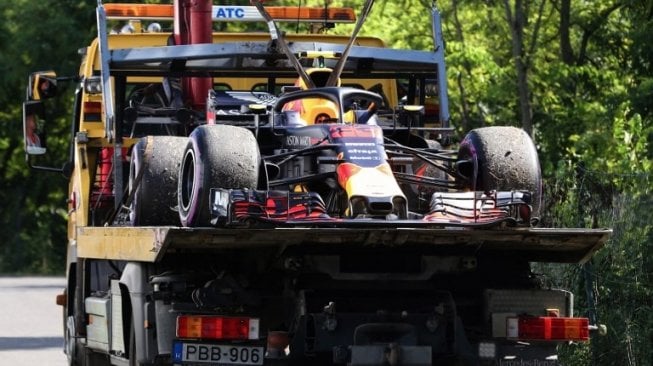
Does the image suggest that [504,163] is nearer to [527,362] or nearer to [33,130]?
[527,362]

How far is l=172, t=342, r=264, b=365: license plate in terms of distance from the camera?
29.5 ft

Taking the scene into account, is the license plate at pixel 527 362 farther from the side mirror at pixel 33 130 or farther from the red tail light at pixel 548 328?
the side mirror at pixel 33 130

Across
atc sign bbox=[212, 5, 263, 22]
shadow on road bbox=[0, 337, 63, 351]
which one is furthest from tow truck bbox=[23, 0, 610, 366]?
shadow on road bbox=[0, 337, 63, 351]

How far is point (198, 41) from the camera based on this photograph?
13.8m

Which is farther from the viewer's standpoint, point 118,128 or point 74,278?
point 74,278

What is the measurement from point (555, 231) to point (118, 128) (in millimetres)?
4357

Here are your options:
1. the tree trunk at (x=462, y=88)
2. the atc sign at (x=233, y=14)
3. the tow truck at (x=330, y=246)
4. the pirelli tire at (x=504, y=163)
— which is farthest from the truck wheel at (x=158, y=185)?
the tree trunk at (x=462, y=88)

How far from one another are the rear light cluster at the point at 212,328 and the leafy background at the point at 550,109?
166 inches

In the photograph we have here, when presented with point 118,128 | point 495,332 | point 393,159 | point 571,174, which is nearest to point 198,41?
point 118,128

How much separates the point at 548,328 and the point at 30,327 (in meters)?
11.5

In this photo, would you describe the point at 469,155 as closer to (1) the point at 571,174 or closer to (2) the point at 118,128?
(2) the point at 118,128

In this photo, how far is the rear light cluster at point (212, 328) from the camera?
29.5ft

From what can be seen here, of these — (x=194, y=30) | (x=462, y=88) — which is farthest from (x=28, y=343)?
(x=462, y=88)

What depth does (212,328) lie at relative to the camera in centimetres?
901
